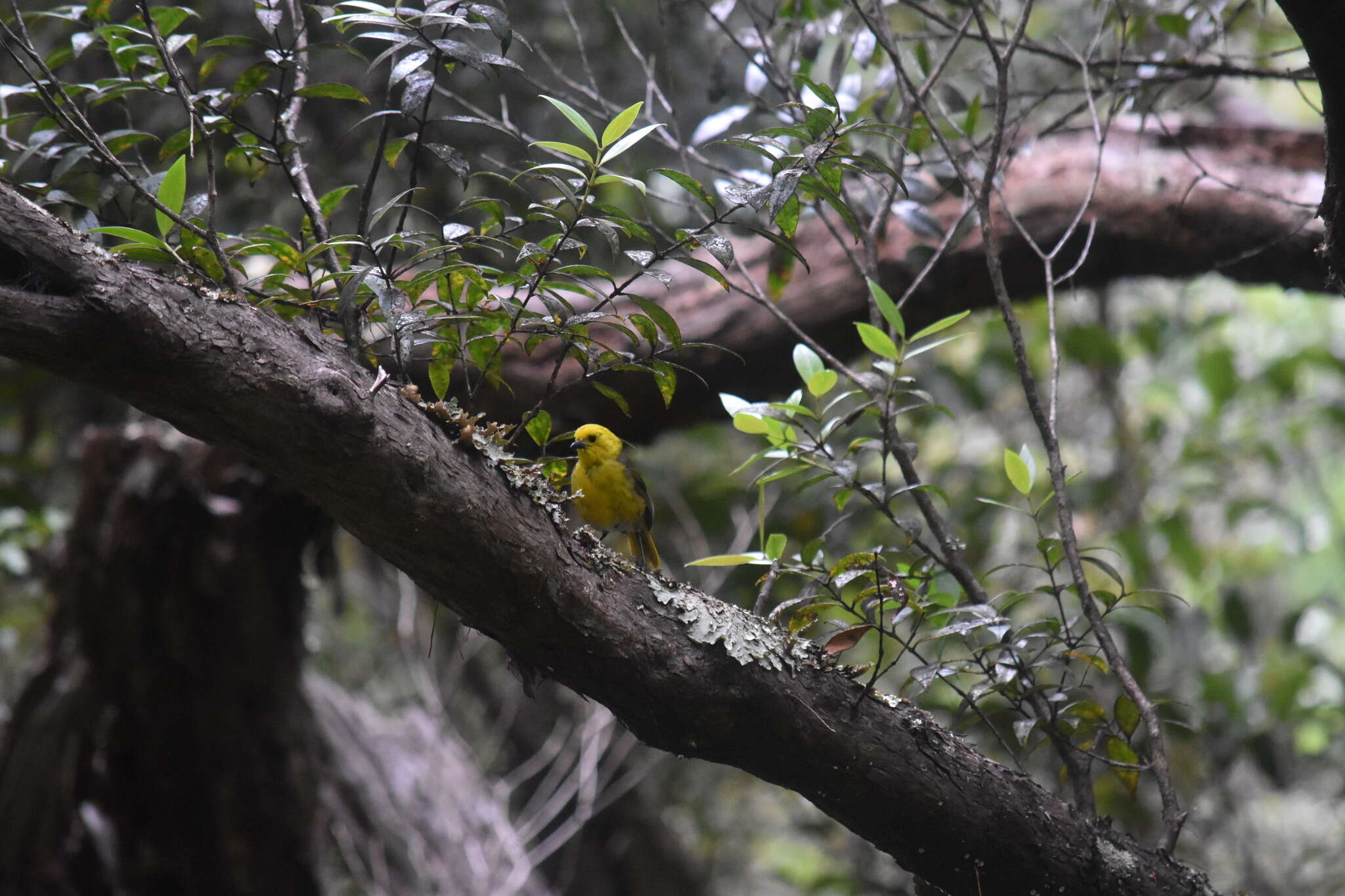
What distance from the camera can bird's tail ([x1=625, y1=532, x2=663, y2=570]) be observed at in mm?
3316

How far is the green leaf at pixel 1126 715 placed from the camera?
1.93 metres

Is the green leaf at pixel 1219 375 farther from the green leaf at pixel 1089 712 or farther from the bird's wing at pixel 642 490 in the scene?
the green leaf at pixel 1089 712

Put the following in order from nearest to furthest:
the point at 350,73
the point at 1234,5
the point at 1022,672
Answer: the point at 1022,672, the point at 1234,5, the point at 350,73

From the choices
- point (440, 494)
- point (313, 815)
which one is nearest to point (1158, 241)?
point (440, 494)

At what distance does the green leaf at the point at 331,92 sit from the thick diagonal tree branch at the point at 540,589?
0.48 metres

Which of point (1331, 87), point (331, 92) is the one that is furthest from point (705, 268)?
point (1331, 87)

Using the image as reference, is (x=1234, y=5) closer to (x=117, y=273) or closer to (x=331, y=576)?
(x=117, y=273)

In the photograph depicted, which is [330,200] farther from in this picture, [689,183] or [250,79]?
[689,183]

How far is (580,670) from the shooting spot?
61.6 inches

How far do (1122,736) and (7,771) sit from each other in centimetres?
364

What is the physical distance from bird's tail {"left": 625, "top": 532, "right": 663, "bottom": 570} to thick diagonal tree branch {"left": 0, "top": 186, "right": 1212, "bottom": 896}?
157 cm

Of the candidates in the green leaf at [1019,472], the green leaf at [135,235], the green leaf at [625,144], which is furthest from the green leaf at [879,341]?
the green leaf at [135,235]

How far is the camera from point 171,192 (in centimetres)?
158

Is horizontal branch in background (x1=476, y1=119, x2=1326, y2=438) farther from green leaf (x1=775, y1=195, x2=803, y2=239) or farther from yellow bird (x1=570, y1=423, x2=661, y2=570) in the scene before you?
green leaf (x1=775, y1=195, x2=803, y2=239)
